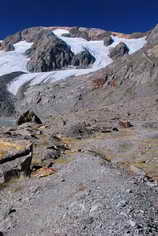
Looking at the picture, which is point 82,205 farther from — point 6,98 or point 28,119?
point 6,98

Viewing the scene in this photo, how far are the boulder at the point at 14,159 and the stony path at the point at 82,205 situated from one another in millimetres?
634

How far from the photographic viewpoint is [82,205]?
12023 millimetres

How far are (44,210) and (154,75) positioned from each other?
96427 mm

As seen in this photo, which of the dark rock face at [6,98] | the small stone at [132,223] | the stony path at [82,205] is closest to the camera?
the small stone at [132,223]

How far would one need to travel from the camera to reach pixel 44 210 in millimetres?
12820

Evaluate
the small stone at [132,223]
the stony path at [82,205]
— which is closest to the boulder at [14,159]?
the stony path at [82,205]

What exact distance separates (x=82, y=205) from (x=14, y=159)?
559 centimetres

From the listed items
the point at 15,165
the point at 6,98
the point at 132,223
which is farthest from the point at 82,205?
the point at 6,98

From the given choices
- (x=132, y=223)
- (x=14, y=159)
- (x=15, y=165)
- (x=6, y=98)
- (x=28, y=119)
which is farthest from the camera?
(x=6, y=98)

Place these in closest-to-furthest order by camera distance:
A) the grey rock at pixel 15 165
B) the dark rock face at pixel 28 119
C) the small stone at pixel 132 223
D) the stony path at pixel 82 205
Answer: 1. the small stone at pixel 132 223
2. the stony path at pixel 82 205
3. the grey rock at pixel 15 165
4. the dark rock face at pixel 28 119

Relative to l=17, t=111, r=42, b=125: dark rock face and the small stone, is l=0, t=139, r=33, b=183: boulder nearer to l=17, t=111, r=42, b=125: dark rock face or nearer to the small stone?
the small stone

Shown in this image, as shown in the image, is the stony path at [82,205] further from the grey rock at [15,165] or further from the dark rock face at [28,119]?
the dark rock face at [28,119]

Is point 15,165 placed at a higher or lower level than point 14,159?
lower

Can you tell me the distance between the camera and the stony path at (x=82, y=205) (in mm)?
10297
